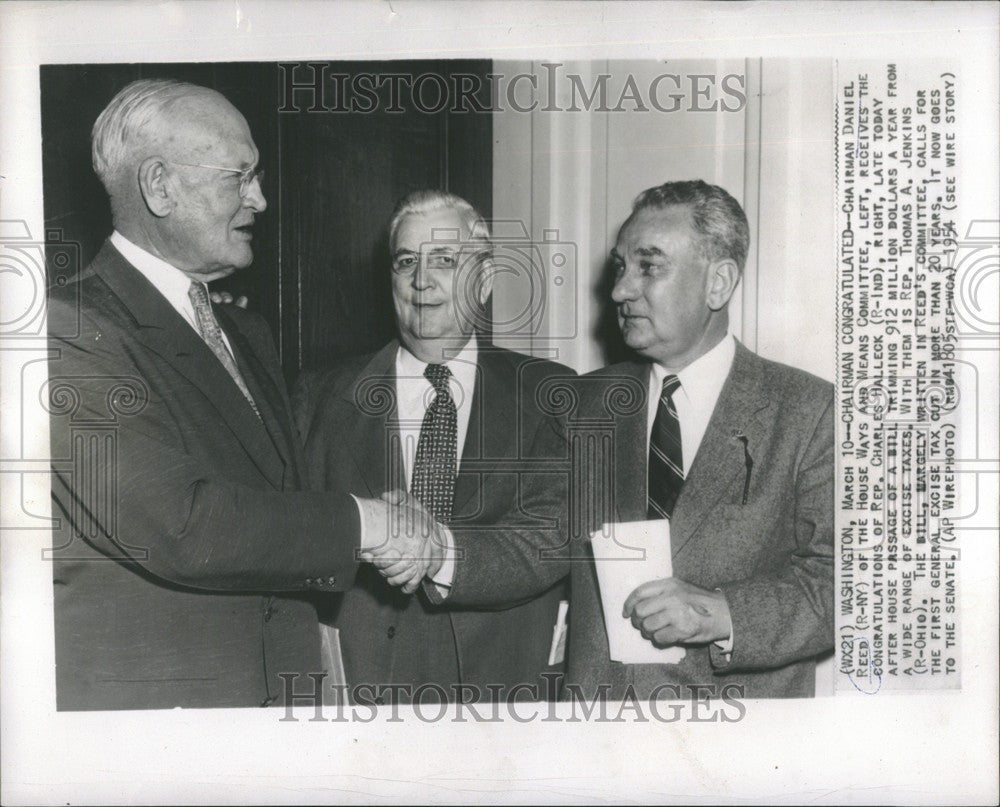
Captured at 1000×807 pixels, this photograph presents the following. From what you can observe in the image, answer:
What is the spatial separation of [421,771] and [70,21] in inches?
54.9

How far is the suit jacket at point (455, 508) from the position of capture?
165 centimetres

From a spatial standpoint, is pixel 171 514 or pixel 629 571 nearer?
pixel 171 514

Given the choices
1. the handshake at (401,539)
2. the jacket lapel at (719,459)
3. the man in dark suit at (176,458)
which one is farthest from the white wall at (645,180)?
the man in dark suit at (176,458)

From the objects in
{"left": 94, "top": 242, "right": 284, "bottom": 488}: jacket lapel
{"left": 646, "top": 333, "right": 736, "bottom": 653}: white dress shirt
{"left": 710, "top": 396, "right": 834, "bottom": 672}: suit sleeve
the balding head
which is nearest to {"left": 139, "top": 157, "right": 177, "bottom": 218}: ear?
the balding head

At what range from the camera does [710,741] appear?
171 centimetres

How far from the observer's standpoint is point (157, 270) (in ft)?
5.22

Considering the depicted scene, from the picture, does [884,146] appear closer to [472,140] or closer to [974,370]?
[974,370]

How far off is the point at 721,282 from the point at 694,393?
19cm

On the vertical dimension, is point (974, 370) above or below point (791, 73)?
below

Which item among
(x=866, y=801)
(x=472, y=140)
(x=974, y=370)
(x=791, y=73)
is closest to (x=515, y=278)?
(x=472, y=140)

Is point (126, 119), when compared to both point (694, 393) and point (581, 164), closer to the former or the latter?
point (581, 164)

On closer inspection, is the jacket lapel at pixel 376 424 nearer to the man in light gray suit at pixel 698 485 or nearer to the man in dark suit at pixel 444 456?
the man in dark suit at pixel 444 456

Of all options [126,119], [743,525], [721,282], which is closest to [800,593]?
[743,525]

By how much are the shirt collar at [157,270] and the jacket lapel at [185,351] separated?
0.01m
